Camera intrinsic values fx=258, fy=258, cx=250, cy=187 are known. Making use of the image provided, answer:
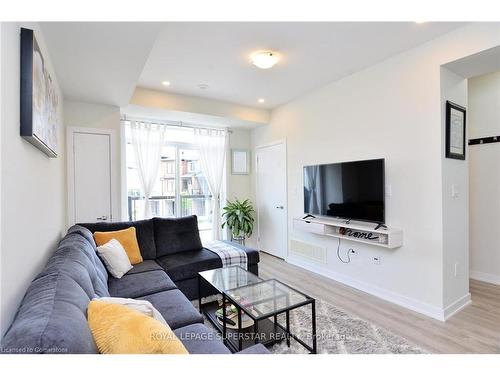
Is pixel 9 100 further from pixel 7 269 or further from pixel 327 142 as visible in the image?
pixel 327 142

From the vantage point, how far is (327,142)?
351 cm

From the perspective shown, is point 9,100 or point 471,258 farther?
point 471,258

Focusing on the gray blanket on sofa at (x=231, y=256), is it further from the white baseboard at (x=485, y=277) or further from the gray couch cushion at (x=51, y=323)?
the white baseboard at (x=485, y=277)

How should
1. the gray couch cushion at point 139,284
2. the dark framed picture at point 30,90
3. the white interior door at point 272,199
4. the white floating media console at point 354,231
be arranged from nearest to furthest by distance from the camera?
1. the dark framed picture at point 30,90
2. the gray couch cushion at point 139,284
3. the white floating media console at point 354,231
4. the white interior door at point 272,199

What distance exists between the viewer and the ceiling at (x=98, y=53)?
173 cm

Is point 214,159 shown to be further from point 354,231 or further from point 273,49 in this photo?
point 354,231

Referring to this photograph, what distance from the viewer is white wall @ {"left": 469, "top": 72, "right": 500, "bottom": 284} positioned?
10.4 feet

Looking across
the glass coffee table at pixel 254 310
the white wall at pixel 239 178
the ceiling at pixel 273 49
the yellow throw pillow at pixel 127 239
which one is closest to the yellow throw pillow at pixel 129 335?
the glass coffee table at pixel 254 310

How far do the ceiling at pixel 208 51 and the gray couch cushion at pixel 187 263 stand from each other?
194 cm

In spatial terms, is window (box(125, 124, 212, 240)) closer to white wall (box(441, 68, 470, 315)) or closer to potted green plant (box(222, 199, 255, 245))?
potted green plant (box(222, 199, 255, 245))

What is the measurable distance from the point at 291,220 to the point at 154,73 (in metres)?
2.85

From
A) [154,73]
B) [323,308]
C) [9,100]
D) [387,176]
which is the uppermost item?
[154,73]

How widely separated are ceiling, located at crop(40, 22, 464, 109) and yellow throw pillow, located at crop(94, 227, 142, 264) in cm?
158
